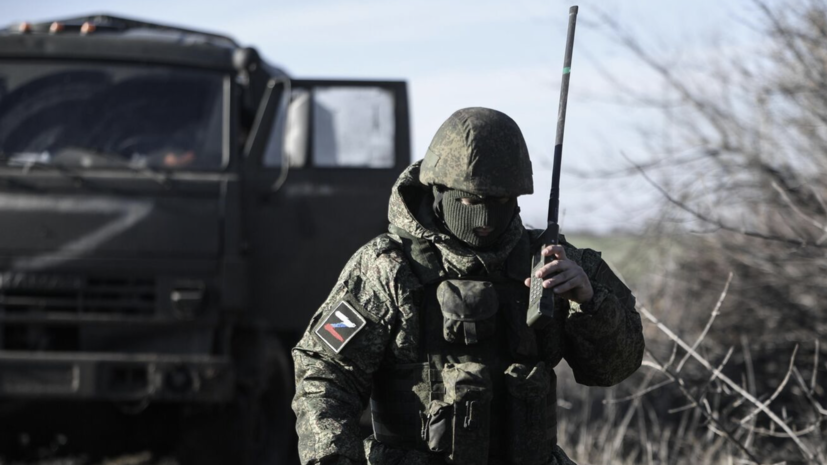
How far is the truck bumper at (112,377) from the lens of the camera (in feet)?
18.7

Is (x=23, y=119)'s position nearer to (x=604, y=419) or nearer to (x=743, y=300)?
(x=604, y=419)

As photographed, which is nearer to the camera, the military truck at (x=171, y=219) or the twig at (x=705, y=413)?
the twig at (x=705, y=413)

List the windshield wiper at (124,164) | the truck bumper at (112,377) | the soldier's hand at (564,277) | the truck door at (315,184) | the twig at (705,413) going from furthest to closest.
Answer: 1. the truck door at (315,184)
2. the windshield wiper at (124,164)
3. the truck bumper at (112,377)
4. the twig at (705,413)
5. the soldier's hand at (564,277)

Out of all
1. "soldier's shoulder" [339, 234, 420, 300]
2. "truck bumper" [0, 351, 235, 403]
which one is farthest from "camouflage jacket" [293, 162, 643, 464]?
"truck bumper" [0, 351, 235, 403]

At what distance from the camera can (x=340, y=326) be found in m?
2.95

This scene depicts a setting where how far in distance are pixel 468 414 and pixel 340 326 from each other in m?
0.39

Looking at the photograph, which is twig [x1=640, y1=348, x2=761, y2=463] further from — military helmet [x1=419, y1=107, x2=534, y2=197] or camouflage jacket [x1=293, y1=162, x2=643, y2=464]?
military helmet [x1=419, y1=107, x2=534, y2=197]

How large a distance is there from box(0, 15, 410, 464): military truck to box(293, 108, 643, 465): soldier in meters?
2.92

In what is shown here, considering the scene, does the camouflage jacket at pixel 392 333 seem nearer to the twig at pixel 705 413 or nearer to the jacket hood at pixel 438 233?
the jacket hood at pixel 438 233

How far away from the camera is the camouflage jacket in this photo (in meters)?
2.88

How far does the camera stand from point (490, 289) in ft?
9.66

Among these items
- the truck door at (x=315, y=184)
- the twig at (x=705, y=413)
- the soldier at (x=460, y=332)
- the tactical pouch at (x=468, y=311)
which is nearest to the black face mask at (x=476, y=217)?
the soldier at (x=460, y=332)

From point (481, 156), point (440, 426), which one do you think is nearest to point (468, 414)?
point (440, 426)

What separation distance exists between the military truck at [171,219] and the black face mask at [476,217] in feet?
9.87
